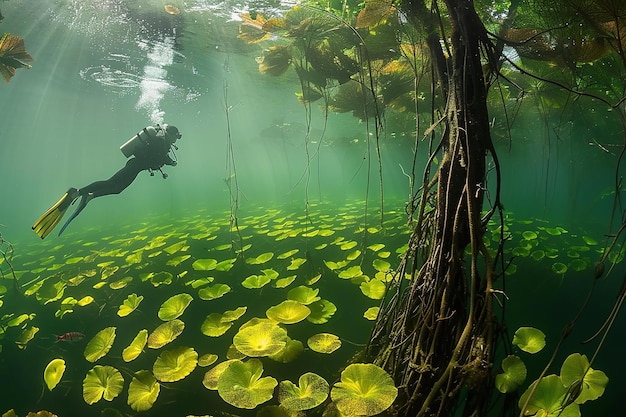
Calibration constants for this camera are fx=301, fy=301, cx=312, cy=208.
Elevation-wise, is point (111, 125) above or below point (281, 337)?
above

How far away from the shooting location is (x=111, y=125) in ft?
102

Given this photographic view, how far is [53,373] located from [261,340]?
1.53 metres

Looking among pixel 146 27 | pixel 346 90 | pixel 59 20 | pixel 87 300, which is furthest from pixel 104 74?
pixel 87 300

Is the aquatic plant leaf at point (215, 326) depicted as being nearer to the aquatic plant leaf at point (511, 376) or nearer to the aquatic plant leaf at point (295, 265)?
the aquatic plant leaf at point (295, 265)

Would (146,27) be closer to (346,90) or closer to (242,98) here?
(346,90)

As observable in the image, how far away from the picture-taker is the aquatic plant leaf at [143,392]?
5.83 ft

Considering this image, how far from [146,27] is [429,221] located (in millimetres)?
12439

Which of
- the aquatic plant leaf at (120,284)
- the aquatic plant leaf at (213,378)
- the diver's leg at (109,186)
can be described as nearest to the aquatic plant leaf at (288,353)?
the aquatic plant leaf at (213,378)

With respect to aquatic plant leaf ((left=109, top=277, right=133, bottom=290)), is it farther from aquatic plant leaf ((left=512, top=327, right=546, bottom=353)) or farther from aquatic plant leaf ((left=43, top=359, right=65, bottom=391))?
aquatic plant leaf ((left=512, top=327, right=546, bottom=353))

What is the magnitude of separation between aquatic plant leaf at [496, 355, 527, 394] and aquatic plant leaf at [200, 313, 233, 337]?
183 centimetres

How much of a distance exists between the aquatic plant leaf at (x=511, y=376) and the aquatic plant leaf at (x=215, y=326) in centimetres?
183

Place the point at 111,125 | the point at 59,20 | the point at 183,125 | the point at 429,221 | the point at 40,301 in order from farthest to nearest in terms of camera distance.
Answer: the point at 183,125, the point at 111,125, the point at 59,20, the point at 40,301, the point at 429,221

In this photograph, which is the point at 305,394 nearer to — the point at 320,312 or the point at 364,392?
the point at 364,392

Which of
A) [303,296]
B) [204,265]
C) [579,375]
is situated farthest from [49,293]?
[579,375]
